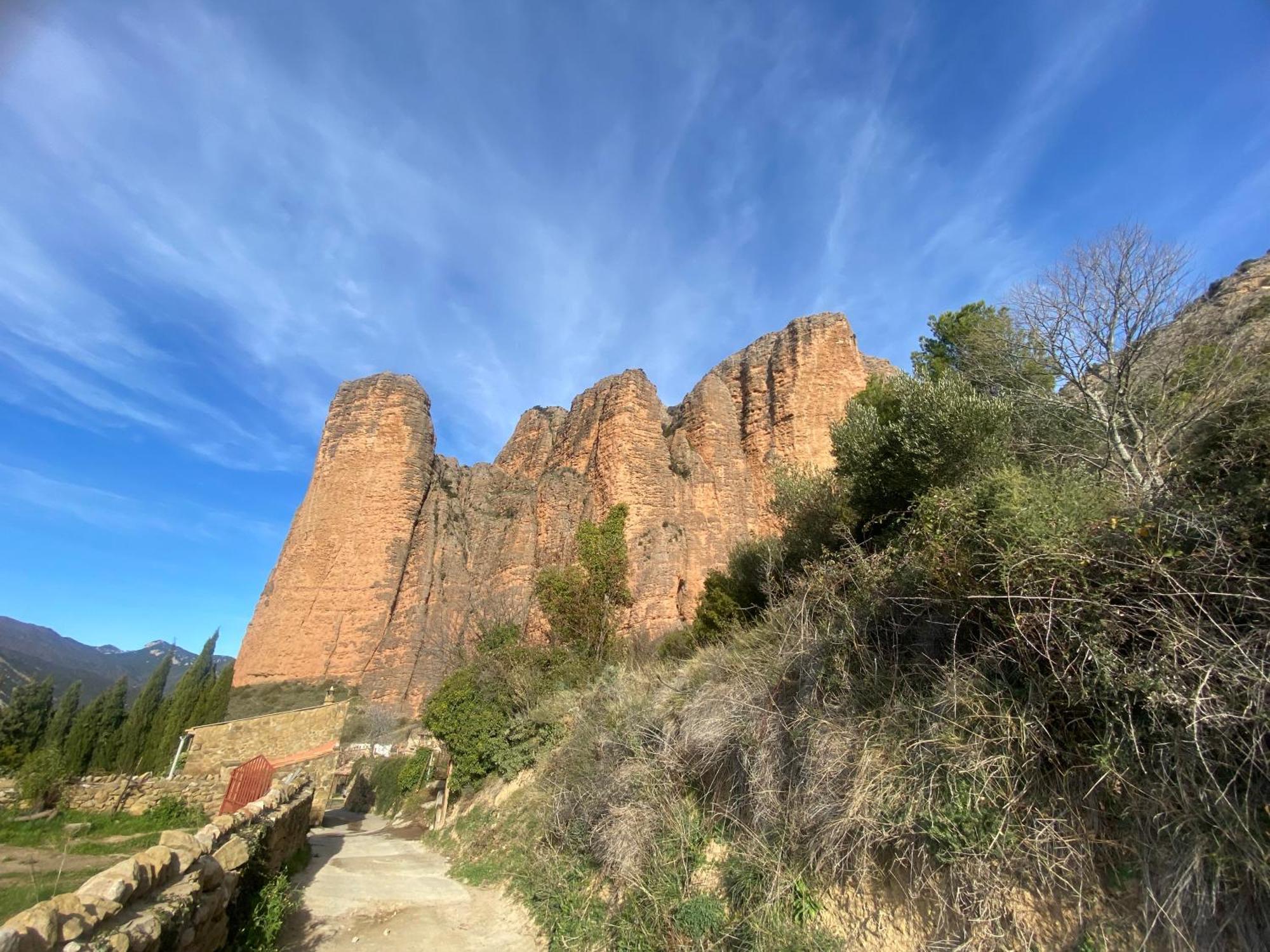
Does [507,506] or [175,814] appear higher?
[507,506]

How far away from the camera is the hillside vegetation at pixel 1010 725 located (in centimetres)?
308

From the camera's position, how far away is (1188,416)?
6.10m

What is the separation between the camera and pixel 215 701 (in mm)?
25203

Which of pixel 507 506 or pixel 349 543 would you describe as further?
pixel 507 506

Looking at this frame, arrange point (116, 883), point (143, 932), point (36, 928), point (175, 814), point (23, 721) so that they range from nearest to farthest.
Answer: point (36, 928)
point (143, 932)
point (116, 883)
point (175, 814)
point (23, 721)

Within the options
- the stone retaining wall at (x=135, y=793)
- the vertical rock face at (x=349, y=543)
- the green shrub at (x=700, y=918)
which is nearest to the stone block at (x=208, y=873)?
the green shrub at (x=700, y=918)

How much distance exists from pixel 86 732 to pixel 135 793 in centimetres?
1082

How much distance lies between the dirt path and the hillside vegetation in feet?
1.86

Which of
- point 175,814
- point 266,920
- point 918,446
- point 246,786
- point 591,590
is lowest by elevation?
point 175,814

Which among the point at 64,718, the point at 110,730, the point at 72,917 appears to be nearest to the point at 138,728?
the point at 110,730

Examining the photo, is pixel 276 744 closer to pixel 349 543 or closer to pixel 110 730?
pixel 110 730

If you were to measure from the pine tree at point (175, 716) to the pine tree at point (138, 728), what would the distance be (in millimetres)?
244

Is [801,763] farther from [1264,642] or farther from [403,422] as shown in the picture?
[403,422]

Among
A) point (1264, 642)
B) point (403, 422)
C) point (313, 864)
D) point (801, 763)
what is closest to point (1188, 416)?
point (1264, 642)
